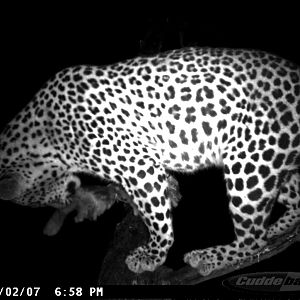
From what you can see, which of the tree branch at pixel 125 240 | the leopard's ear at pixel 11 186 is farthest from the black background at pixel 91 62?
the leopard's ear at pixel 11 186

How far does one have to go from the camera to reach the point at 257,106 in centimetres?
168

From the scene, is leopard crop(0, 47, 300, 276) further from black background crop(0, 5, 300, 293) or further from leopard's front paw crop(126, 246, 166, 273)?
black background crop(0, 5, 300, 293)

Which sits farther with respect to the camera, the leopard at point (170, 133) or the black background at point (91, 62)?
the black background at point (91, 62)

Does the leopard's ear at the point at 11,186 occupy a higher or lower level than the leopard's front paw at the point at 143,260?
higher

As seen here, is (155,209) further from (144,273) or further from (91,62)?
(91,62)

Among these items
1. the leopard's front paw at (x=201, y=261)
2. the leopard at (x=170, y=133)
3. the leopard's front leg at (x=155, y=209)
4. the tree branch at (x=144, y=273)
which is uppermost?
the leopard at (x=170, y=133)

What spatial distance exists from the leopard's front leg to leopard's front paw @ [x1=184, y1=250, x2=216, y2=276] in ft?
0.44

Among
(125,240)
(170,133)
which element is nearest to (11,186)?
(125,240)

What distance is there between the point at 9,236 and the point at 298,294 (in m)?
1.54

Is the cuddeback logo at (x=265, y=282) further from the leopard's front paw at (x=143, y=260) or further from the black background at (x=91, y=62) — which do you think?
the leopard's front paw at (x=143, y=260)

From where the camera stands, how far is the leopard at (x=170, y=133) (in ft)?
5.56

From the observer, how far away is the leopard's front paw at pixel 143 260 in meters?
1.88

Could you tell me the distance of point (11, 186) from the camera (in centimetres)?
188

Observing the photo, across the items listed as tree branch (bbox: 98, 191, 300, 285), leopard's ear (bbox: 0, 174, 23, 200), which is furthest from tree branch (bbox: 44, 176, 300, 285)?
leopard's ear (bbox: 0, 174, 23, 200)
